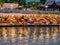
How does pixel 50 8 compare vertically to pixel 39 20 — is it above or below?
below

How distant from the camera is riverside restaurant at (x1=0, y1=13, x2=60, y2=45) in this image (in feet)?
50.5

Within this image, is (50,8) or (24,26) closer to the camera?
(24,26)

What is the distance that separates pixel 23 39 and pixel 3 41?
3.98ft

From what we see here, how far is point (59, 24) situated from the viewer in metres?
24.1

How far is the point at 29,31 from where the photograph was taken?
64.7 ft

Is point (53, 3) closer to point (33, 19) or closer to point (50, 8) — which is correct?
point (50, 8)

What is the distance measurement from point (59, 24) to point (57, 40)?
831cm

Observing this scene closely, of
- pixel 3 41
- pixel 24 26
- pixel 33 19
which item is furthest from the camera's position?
pixel 33 19

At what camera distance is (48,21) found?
2523cm

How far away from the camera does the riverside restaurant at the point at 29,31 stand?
50.5ft

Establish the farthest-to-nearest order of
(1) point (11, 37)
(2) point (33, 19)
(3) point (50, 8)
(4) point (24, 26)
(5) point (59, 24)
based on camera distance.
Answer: (3) point (50, 8), (2) point (33, 19), (5) point (59, 24), (4) point (24, 26), (1) point (11, 37)

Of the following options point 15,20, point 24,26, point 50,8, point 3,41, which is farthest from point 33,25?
point 50,8

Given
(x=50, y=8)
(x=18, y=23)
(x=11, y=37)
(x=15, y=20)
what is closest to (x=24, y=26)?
(x=18, y=23)

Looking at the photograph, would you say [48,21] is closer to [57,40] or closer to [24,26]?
[24,26]
